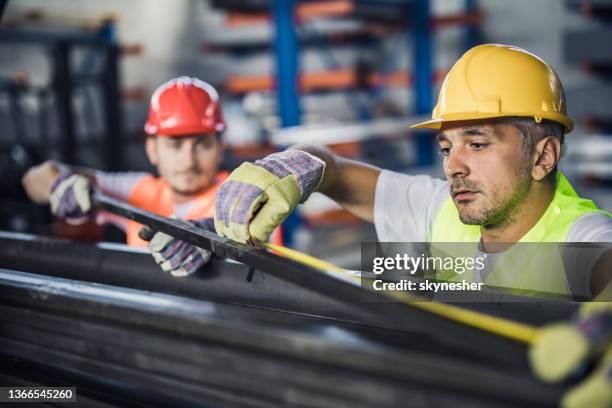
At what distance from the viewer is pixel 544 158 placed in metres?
1.67

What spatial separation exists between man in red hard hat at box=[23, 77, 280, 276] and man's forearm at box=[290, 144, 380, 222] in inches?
23.6

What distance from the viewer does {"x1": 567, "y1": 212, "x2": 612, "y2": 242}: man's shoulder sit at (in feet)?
4.76

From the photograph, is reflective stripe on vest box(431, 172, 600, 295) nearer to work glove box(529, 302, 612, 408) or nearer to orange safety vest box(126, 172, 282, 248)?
work glove box(529, 302, 612, 408)

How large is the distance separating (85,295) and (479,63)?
1.09m

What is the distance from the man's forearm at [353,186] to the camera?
6.63ft

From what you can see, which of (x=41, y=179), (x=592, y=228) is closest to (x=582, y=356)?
(x=592, y=228)

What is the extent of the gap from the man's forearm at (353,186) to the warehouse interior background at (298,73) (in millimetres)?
1598

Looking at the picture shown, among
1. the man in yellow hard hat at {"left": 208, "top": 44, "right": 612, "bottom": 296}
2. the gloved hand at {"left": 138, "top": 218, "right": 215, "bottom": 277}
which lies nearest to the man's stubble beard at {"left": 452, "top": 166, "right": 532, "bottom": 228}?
the man in yellow hard hat at {"left": 208, "top": 44, "right": 612, "bottom": 296}

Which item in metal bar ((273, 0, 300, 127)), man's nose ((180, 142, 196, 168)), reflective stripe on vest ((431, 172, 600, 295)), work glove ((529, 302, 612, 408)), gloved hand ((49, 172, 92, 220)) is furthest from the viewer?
metal bar ((273, 0, 300, 127))

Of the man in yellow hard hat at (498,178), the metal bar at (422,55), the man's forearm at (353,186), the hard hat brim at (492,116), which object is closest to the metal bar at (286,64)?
the metal bar at (422,55)

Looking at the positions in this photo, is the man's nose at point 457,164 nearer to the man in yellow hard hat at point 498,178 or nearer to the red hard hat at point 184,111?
the man in yellow hard hat at point 498,178

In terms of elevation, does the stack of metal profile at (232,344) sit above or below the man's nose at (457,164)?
below

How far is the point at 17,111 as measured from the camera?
6160 millimetres

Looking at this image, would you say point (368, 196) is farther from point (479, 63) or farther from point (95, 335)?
point (95, 335)
